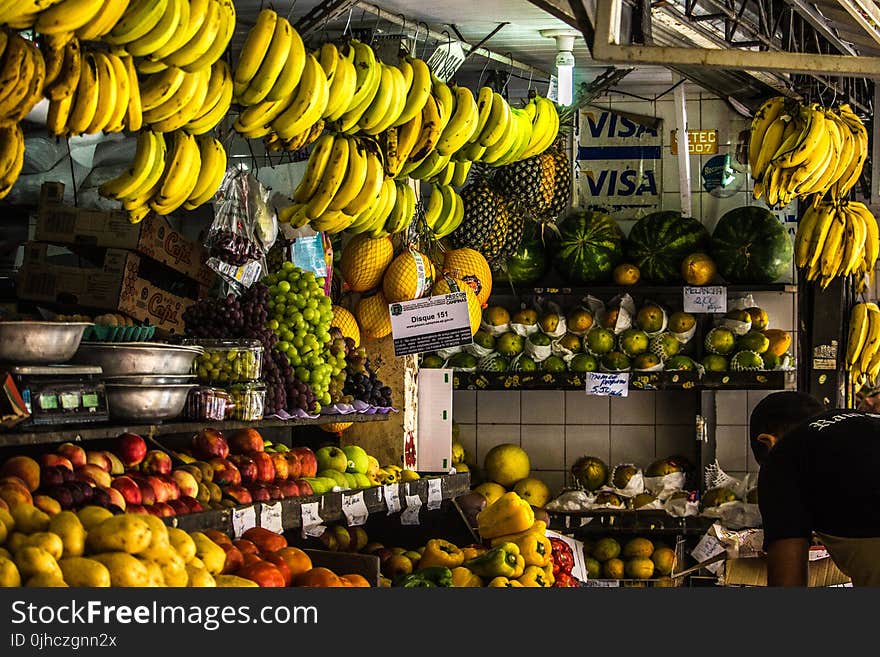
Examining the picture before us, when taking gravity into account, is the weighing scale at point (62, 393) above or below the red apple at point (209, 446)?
above

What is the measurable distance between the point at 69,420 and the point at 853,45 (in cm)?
438

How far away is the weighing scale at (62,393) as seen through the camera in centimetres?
288

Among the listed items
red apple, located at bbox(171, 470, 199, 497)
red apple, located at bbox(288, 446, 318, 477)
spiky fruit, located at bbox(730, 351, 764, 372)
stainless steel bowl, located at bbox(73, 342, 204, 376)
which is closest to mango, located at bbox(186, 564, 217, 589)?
red apple, located at bbox(171, 470, 199, 497)

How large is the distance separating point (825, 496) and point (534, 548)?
1199mm

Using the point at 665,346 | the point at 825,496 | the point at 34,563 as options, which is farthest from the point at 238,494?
the point at 665,346

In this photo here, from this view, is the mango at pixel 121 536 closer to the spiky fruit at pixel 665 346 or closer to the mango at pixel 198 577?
the mango at pixel 198 577

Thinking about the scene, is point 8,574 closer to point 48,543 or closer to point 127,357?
point 48,543

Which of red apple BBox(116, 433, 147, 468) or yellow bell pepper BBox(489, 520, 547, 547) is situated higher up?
red apple BBox(116, 433, 147, 468)

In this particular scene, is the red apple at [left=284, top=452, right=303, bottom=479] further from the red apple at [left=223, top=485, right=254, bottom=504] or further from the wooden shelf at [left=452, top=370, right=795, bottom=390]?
the wooden shelf at [left=452, top=370, right=795, bottom=390]

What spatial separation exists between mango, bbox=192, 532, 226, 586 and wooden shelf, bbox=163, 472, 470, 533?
27 cm

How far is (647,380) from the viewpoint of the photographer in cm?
660

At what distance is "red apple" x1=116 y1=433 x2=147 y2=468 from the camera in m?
3.28

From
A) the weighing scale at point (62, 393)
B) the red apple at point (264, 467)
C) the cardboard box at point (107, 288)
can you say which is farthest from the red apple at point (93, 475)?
the cardboard box at point (107, 288)

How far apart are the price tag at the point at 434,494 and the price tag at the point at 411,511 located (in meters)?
0.06
